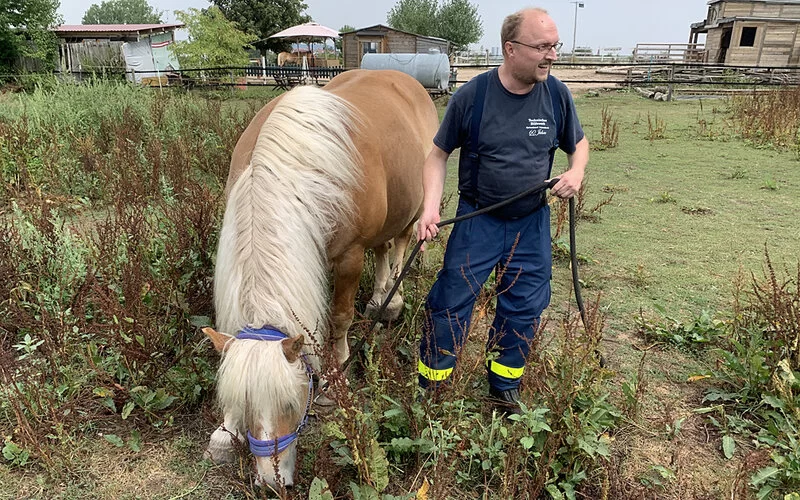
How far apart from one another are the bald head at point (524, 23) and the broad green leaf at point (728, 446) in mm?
1926

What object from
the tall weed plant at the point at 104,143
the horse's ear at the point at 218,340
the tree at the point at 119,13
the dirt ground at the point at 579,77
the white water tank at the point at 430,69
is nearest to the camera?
the horse's ear at the point at 218,340

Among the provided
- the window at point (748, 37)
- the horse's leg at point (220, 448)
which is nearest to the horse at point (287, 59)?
the window at point (748, 37)

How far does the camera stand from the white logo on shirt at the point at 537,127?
2188 mm

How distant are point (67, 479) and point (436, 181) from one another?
2020 millimetres

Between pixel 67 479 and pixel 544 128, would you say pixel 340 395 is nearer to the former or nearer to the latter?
pixel 67 479

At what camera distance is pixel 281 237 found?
1793 millimetres

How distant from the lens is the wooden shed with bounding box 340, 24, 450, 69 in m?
31.8

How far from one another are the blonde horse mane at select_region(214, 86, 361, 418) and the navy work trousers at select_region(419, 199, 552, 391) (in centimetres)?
58

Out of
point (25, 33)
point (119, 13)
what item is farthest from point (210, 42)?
point (119, 13)

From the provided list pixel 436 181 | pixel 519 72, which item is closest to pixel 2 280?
pixel 436 181

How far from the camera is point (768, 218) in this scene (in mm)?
5027

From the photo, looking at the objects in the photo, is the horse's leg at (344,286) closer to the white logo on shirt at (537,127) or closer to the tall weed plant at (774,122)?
the white logo on shirt at (537,127)

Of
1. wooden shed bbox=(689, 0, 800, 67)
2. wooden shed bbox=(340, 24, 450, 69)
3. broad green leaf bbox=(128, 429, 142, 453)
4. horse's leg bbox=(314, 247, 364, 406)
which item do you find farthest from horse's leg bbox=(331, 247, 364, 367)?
wooden shed bbox=(340, 24, 450, 69)

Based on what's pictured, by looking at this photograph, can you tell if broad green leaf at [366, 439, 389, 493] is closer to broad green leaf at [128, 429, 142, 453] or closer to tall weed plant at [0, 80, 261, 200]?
broad green leaf at [128, 429, 142, 453]
